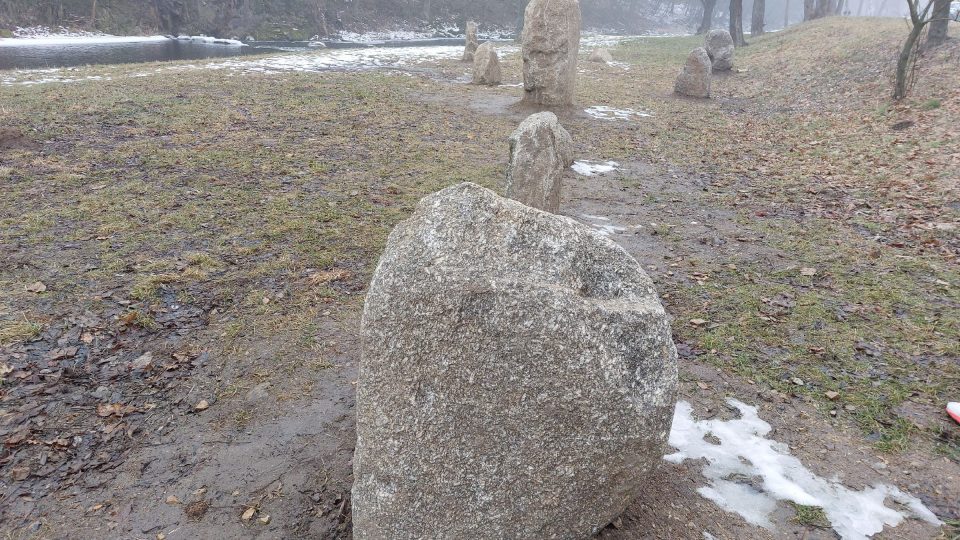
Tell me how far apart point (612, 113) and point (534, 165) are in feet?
25.0

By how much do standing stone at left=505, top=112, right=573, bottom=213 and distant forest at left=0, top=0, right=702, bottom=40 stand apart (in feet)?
108

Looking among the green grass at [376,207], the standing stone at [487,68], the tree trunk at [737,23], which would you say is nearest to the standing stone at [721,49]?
the green grass at [376,207]

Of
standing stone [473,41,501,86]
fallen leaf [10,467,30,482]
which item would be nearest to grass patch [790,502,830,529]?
fallen leaf [10,467,30,482]

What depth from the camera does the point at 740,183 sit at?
9508 millimetres

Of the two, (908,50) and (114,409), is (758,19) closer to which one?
(908,50)

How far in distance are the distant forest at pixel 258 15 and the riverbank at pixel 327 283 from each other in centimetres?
2335

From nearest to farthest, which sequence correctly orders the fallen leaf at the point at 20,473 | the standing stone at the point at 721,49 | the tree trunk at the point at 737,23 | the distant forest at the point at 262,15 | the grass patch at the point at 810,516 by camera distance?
the grass patch at the point at 810,516 → the fallen leaf at the point at 20,473 → the standing stone at the point at 721,49 → the tree trunk at the point at 737,23 → the distant forest at the point at 262,15

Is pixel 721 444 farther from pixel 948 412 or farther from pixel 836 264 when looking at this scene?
pixel 836 264

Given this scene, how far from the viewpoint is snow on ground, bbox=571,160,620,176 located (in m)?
9.82

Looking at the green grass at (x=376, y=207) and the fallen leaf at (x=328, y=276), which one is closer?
the green grass at (x=376, y=207)

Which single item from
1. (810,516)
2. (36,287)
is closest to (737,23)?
(810,516)

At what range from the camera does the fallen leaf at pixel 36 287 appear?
5.40m

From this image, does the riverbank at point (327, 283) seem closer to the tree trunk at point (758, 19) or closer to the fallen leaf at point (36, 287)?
the fallen leaf at point (36, 287)

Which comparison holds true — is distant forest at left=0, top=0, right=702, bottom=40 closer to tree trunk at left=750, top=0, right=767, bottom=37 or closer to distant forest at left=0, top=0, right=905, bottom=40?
distant forest at left=0, top=0, right=905, bottom=40
